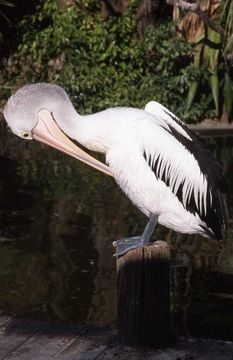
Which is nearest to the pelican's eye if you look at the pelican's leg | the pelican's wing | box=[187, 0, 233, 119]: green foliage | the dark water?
the pelican's wing

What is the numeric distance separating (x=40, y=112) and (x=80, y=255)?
253 centimetres

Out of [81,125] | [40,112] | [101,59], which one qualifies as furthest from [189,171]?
Answer: [101,59]

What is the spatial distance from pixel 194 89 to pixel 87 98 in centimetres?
126

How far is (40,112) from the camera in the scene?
340 centimetres

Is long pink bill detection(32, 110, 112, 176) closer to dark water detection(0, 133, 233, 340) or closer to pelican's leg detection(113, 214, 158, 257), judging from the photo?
pelican's leg detection(113, 214, 158, 257)

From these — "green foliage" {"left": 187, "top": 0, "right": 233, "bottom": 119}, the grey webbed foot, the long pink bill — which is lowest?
the grey webbed foot

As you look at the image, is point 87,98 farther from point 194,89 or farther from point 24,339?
point 24,339

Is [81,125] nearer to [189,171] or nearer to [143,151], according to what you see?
[143,151]

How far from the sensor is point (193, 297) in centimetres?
518

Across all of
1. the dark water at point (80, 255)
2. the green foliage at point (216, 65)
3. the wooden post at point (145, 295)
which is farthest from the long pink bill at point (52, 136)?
the green foliage at point (216, 65)

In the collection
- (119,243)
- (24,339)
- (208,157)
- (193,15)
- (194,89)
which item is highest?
(193,15)

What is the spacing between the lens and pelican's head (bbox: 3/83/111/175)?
3350 millimetres

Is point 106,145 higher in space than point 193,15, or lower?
lower

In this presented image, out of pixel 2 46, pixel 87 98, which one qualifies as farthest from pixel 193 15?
pixel 2 46
